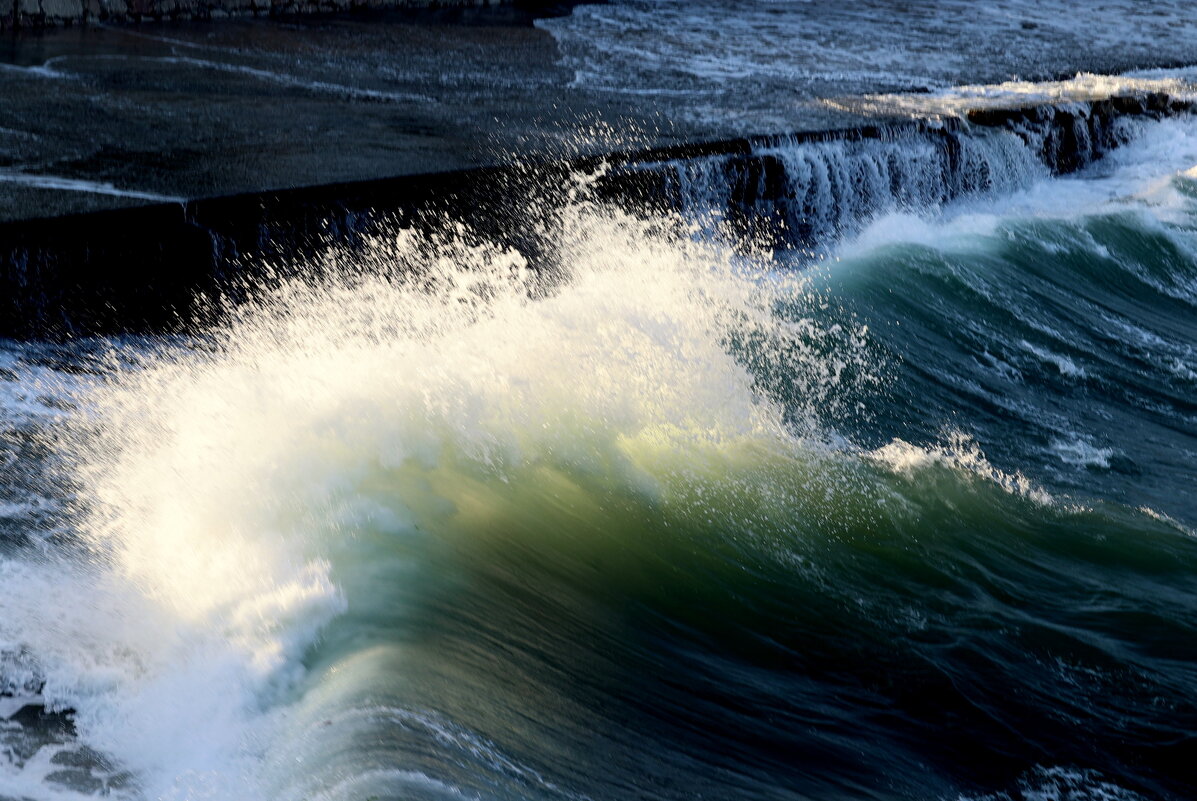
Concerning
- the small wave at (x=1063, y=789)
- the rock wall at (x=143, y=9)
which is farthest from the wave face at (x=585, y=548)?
the rock wall at (x=143, y=9)

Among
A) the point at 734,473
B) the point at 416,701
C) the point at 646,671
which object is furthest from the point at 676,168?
the point at 416,701

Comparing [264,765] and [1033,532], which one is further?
[1033,532]

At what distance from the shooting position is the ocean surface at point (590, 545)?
3461mm

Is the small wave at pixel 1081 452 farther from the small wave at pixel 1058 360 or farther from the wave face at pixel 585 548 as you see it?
the small wave at pixel 1058 360

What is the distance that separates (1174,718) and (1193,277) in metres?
6.12

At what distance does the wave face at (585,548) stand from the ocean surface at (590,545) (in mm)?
15

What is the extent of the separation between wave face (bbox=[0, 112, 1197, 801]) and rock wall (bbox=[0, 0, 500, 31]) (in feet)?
21.5

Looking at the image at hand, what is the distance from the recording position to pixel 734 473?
5.29 m

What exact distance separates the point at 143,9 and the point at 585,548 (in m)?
9.38

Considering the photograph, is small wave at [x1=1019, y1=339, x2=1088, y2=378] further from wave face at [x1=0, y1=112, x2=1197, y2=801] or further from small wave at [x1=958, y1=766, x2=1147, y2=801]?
small wave at [x1=958, y1=766, x2=1147, y2=801]

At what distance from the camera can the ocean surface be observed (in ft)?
11.4

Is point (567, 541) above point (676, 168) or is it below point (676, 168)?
below

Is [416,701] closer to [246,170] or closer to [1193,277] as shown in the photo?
[246,170]

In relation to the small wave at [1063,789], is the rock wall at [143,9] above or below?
above
